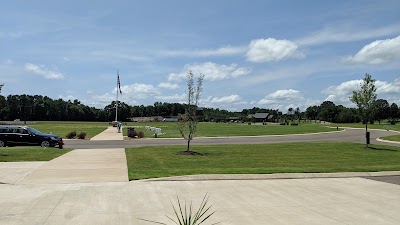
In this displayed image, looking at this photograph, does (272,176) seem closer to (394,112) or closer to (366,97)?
(366,97)

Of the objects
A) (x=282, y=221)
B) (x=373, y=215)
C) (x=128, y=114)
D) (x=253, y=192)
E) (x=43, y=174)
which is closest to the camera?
(x=282, y=221)

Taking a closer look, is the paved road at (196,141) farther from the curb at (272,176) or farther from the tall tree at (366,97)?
the curb at (272,176)

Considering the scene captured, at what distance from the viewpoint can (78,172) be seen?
1377 cm

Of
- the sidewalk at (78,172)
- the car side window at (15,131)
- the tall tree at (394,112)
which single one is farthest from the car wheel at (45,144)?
the tall tree at (394,112)

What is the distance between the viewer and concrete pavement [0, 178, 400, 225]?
24.8ft

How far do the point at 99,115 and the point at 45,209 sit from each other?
531 feet

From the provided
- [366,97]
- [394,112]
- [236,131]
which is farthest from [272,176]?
[394,112]

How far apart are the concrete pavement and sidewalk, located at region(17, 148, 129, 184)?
97 cm

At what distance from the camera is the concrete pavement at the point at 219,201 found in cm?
756

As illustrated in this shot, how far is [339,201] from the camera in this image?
9.43 meters

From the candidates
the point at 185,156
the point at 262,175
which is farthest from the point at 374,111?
the point at 262,175

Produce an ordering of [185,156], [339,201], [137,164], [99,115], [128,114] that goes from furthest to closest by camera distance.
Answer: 1. [128,114]
2. [99,115]
3. [185,156]
4. [137,164]
5. [339,201]

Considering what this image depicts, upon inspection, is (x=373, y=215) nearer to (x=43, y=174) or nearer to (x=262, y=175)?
(x=262, y=175)

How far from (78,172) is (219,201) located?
6.55 m
